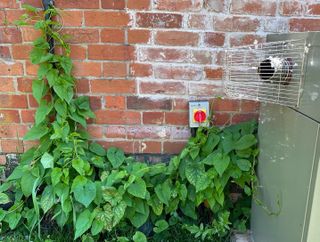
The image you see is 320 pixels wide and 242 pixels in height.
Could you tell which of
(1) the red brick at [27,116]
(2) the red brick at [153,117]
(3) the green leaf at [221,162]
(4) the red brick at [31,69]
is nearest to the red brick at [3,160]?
(1) the red brick at [27,116]

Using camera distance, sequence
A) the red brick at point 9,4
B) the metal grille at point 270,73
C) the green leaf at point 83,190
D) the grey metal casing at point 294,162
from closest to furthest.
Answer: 1. the grey metal casing at point 294,162
2. the metal grille at point 270,73
3. the green leaf at point 83,190
4. the red brick at point 9,4

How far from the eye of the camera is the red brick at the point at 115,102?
178 cm

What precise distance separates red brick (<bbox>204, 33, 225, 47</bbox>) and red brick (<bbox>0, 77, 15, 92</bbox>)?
1112 millimetres

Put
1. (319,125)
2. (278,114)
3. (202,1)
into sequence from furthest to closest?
(202,1), (278,114), (319,125)

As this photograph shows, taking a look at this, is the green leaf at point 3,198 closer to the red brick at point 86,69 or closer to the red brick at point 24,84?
the red brick at point 24,84

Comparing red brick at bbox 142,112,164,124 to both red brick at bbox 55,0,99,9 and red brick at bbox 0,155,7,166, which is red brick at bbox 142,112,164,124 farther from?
red brick at bbox 0,155,7,166

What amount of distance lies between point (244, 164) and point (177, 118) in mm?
457

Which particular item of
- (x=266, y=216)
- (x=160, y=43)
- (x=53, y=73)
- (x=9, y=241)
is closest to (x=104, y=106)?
(x=53, y=73)

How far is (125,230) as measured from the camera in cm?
178

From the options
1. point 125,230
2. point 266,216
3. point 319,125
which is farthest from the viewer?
point 125,230

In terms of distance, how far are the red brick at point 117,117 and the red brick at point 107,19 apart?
48 cm

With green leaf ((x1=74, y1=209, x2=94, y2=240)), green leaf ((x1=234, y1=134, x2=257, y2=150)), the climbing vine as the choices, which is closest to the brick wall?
the climbing vine

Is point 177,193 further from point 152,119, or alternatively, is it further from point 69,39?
point 69,39

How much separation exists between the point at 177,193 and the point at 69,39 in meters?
1.03
